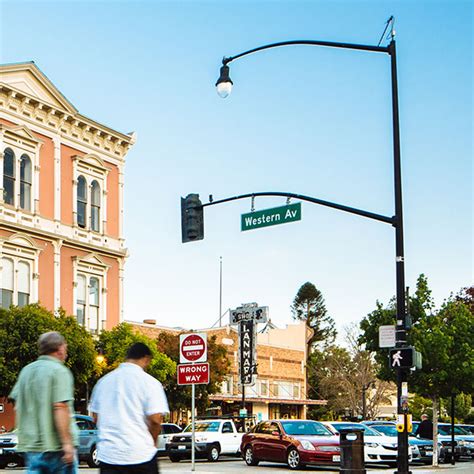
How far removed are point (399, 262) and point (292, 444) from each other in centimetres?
1020

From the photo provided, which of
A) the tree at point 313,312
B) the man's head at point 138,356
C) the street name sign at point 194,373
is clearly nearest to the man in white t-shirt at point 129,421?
the man's head at point 138,356

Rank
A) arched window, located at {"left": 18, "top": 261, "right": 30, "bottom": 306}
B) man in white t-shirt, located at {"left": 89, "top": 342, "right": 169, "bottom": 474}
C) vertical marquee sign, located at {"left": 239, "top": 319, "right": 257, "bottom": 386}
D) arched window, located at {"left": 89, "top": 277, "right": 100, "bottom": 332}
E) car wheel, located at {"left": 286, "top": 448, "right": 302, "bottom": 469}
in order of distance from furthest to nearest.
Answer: vertical marquee sign, located at {"left": 239, "top": 319, "right": 257, "bottom": 386} → arched window, located at {"left": 89, "top": 277, "right": 100, "bottom": 332} → arched window, located at {"left": 18, "top": 261, "right": 30, "bottom": 306} → car wheel, located at {"left": 286, "top": 448, "right": 302, "bottom": 469} → man in white t-shirt, located at {"left": 89, "top": 342, "right": 169, "bottom": 474}

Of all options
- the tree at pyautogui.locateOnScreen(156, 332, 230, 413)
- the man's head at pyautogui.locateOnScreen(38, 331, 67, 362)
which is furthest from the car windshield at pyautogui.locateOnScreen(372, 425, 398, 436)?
the man's head at pyautogui.locateOnScreen(38, 331, 67, 362)

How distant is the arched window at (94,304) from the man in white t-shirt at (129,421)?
34101 millimetres

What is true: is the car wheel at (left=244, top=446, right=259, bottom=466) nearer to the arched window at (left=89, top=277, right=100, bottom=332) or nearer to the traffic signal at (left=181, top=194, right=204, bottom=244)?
the traffic signal at (left=181, top=194, right=204, bottom=244)

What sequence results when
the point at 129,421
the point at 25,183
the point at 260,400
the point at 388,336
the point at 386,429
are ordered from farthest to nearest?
1. the point at 260,400
2. the point at 25,183
3. the point at 386,429
4. the point at 388,336
5. the point at 129,421

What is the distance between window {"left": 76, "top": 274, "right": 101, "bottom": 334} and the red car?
14.0 meters

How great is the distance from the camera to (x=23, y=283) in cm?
3819

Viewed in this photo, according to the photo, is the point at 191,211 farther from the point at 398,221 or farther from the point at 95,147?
the point at 95,147

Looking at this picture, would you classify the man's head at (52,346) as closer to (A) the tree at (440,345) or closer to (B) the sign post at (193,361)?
(B) the sign post at (193,361)

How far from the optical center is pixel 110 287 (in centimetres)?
4325

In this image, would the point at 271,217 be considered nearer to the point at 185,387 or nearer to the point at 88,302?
the point at 88,302

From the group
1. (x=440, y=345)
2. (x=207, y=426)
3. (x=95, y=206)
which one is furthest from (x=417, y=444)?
(x=95, y=206)

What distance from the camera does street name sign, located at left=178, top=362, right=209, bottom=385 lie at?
21031 mm
